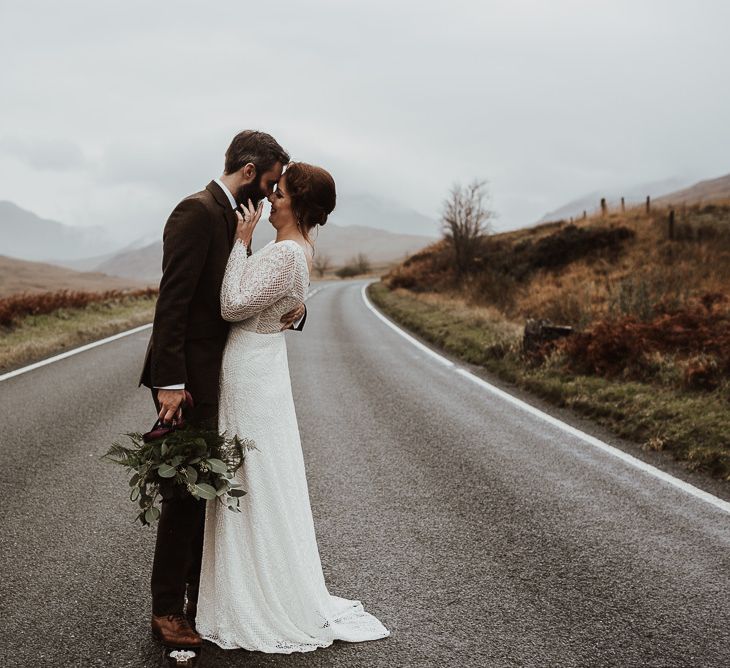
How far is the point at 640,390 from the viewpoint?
847cm

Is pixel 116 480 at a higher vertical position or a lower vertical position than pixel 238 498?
lower

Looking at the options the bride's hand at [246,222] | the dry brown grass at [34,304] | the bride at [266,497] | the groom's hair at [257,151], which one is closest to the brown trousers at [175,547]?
the bride at [266,497]

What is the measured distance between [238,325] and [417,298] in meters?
25.1

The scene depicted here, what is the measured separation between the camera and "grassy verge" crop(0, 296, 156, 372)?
11266 millimetres

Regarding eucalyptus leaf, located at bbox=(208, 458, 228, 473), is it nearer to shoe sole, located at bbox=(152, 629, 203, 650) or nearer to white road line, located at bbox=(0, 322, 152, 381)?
shoe sole, located at bbox=(152, 629, 203, 650)

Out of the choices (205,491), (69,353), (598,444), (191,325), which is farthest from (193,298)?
(69,353)

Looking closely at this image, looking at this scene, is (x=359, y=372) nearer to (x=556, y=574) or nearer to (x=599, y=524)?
(x=599, y=524)

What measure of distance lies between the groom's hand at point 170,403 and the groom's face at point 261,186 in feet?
2.91

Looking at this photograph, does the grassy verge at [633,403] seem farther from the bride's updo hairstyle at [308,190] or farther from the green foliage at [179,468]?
the green foliage at [179,468]

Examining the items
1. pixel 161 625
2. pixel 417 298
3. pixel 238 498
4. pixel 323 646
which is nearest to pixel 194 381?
pixel 238 498

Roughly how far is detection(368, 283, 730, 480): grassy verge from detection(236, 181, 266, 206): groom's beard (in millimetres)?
4752

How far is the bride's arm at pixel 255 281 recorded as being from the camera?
2.79 meters

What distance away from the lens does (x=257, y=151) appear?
284 cm

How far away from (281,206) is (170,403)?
0.97m
